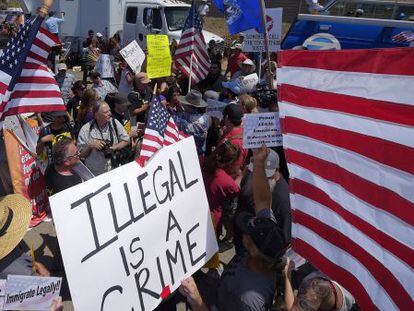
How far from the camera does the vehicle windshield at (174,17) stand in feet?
53.0

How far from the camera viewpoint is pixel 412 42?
19.6 ft

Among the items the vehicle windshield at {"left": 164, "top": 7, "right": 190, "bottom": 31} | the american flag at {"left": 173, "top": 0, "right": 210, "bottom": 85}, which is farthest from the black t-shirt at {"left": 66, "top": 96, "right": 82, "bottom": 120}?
the vehicle windshield at {"left": 164, "top": 7, "right": 190, "bottom": 31}

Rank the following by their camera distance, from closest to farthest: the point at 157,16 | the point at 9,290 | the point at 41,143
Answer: the point at 9,290, the point at 41,143, the point at 157,16

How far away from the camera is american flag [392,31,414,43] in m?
6.18

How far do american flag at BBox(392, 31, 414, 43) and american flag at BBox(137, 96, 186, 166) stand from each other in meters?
4.43

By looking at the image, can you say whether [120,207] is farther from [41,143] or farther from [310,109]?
[41,143]

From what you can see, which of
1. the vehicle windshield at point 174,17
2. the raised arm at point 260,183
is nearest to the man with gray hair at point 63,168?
the raised arm at point 260,183

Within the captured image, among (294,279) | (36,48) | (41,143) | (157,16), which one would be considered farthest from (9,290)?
(157,16)

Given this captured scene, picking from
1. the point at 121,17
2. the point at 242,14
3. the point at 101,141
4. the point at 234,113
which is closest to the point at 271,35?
the point at 242,14

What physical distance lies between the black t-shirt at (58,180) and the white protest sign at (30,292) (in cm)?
189

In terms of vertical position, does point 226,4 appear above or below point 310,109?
above

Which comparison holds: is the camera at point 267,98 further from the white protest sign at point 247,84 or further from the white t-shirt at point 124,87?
the white t-shirt at point 124,87

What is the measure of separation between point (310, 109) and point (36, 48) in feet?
7.65

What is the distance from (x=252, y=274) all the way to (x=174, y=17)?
15.2 m
